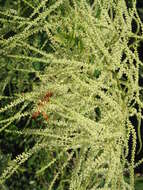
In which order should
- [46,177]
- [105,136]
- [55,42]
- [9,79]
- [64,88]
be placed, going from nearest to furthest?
[105,136]
[64,88]
[55,42]
[9,79]
[46,177]

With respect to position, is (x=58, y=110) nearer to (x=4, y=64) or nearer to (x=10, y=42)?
(x=10, y=42)

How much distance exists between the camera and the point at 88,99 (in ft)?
3.84

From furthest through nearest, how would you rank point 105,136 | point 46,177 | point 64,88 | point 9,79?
point 46,177 → point 9,79 → point 64,88 → point 105,136

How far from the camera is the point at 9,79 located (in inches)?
64.6

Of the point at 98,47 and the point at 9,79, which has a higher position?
the point at 98,47

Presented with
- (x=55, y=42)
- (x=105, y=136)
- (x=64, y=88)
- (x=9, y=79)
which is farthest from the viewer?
(x=9, y=79)

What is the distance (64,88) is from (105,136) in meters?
0.19

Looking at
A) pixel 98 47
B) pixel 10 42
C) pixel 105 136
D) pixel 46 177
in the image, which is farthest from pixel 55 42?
pixel 46 177

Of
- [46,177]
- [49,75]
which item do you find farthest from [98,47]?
[46,177]

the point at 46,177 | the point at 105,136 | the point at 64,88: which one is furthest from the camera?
the point at 46,177

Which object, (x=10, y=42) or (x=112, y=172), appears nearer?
(x=112, y=172)

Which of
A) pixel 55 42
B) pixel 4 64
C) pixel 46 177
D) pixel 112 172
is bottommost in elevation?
pixel 46 177

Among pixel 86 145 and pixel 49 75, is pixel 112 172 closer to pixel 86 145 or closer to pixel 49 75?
pixel 86 145

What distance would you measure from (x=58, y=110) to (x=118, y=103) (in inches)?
7.0
